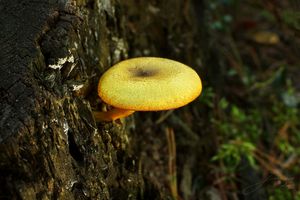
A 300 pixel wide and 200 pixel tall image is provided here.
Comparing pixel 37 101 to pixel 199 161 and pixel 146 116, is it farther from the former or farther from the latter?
pixel 199 161

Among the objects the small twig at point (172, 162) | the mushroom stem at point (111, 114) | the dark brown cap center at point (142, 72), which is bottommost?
the small twig at point (172, 162)

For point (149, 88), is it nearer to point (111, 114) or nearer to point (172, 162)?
point (111, 114)

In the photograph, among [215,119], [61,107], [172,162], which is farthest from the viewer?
[215,119]

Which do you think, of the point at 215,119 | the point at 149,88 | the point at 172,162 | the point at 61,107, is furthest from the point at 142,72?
the point at 215,119

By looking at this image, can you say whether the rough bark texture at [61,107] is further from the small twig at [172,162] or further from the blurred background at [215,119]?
the blurred background at [215,119]

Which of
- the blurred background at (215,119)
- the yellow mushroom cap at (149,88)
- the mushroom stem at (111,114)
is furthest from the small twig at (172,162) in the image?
the yellow mushroom cap at (149,88)
